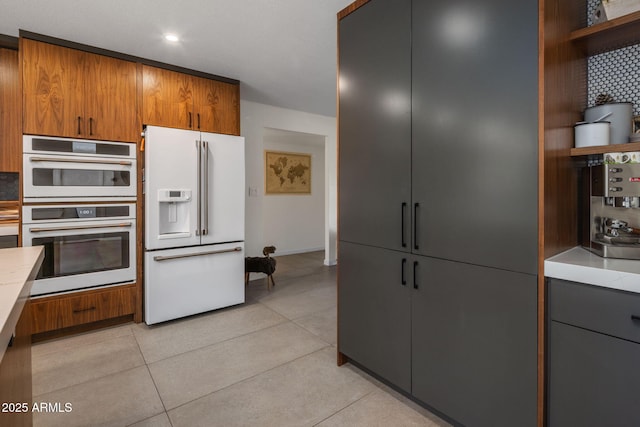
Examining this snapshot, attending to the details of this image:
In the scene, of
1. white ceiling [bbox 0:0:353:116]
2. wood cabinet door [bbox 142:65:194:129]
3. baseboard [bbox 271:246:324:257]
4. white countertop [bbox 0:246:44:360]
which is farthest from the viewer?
baseboard [bbox 271:246:324:257]

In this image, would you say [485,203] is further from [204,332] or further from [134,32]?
[134,32]

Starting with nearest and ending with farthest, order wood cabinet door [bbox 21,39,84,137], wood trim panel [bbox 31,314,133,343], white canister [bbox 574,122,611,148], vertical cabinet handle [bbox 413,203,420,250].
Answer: white canister [bbox 574,122,611,148] → vertical cabinet handle [bbox 413,203,420,250] → wood cabinet door [bbox 21,39,84,137] → wood trim panel [bbox 31,314,133,343]

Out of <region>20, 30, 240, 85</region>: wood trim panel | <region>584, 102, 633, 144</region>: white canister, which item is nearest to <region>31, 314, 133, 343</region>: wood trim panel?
<region>20, 30, 240, 85</region>: wood trim panel

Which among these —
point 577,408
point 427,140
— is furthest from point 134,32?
point 577,408

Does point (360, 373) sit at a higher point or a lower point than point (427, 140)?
lower

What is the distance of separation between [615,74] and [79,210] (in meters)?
3.74

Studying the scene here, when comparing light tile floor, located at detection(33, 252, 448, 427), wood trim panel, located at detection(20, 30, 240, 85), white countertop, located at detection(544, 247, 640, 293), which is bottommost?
light tile floor, located at detection(33, 252, 448, 427)

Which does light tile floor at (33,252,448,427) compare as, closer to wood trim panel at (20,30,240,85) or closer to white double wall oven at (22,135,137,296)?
white double wall oven at (22,135,137,296)

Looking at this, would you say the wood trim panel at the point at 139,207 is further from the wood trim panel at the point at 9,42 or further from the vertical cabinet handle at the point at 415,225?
the vertical cabinet handle at the point at 415,225

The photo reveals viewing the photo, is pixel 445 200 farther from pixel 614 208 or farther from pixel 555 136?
pixel 614 208

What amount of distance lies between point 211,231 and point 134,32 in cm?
180

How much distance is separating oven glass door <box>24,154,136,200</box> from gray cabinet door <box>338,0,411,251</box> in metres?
2.08

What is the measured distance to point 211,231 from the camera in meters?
3.17

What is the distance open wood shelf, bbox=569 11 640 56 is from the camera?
1274 millimetres
